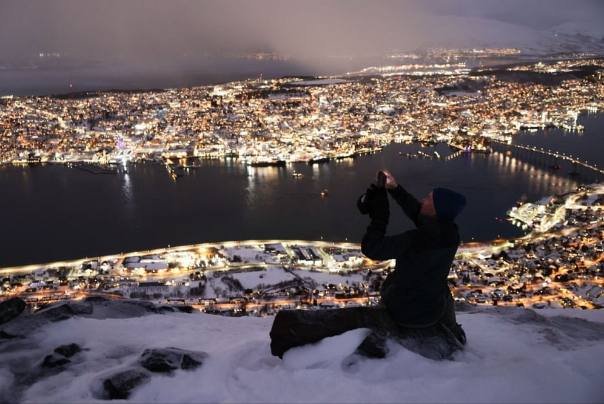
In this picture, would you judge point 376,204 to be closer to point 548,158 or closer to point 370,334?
point 370,334

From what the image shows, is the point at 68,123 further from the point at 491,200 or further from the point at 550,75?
the point at 550,75

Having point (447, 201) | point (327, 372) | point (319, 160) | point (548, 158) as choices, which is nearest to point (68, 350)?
point (327, 372)

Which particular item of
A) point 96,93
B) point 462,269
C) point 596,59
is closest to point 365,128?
point 462,269

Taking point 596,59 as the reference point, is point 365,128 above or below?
below

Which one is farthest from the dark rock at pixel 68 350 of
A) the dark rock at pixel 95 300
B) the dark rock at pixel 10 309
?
the dark rock at pixel 95 300

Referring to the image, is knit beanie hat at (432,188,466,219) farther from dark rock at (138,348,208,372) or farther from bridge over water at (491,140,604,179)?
bridge over water at (491,140,604,179)

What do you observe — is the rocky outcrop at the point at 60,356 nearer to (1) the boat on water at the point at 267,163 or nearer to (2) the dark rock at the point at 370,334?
(2) the dark rock at the point at 370,334
